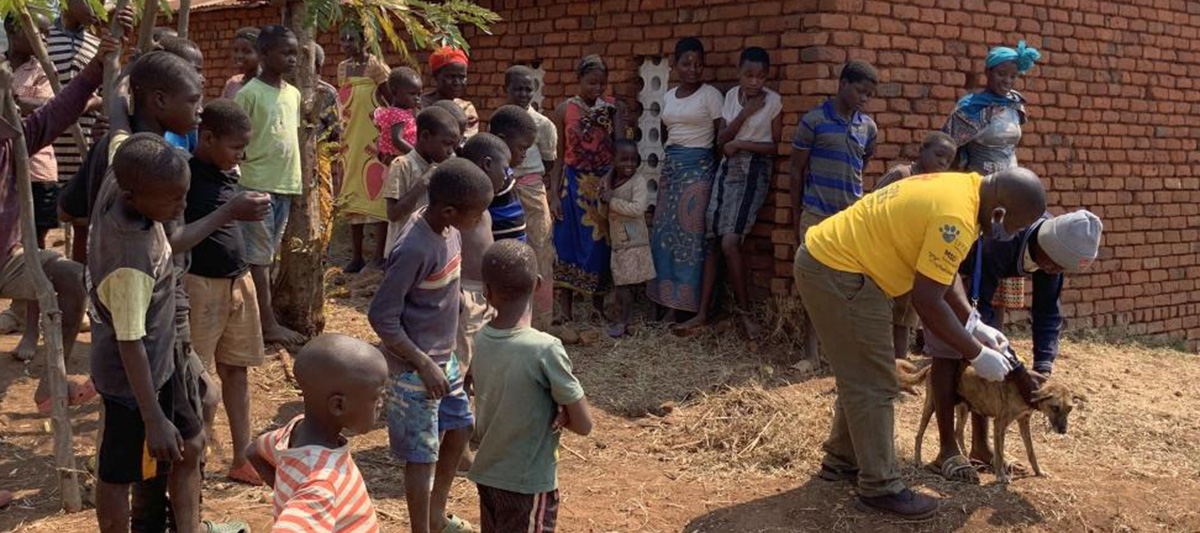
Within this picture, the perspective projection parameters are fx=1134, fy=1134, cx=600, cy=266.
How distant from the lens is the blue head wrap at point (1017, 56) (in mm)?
6816

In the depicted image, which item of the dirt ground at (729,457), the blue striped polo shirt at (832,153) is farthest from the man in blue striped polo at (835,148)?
the dirt ground at (729,457)

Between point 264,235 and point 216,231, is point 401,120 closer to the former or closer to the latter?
point 264,235

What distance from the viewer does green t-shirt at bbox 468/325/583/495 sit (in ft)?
10.6

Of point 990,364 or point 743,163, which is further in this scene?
point 743,163

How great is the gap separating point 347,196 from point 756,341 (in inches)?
140

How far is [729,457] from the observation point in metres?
5.19

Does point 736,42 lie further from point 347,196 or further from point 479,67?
point 347,196

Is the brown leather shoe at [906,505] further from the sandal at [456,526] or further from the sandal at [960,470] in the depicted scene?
the sandal at [456,526]

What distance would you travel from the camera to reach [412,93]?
7113mm

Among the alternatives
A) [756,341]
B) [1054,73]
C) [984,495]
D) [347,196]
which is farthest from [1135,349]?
[347,196]

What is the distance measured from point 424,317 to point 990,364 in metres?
1.96

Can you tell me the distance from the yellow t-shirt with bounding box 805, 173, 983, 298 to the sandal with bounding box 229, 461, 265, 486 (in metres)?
2.41

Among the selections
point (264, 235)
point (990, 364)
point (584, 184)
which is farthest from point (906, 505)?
point (584, 184)

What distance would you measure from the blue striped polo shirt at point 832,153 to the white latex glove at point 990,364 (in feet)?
8.69
